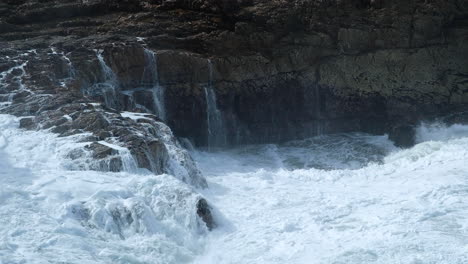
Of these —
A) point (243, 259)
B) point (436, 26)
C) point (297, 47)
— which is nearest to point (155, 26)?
point (297, 47)

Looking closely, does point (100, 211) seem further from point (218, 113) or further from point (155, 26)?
point (155, 26)

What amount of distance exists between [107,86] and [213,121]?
10.7ft

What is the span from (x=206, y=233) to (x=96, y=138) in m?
3.38

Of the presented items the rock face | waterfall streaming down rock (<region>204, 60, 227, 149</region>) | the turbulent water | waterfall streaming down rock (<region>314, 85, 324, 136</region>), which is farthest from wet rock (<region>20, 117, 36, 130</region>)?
waterfall streaming down rock (<region>314, 85, 324, 136</region>)

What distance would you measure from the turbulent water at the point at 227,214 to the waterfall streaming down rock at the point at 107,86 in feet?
10.6

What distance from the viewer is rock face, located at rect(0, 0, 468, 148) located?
1825cm

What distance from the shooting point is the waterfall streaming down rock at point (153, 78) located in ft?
58.1

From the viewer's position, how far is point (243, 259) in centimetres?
1037

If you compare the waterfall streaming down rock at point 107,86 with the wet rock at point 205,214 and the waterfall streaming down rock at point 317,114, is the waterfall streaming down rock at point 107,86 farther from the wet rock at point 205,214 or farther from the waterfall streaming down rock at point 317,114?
the wet rock at point 205,214

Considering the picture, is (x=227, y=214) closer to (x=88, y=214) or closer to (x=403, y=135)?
(x=88, y=214)

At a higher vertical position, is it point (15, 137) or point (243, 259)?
point (15, 137)

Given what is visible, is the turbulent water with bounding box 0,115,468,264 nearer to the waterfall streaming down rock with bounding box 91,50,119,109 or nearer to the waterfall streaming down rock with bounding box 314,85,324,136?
the waterfall streaming down rock with bounding box 91,50,119,109

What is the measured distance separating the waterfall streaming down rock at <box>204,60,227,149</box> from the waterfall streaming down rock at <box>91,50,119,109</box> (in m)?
2.67

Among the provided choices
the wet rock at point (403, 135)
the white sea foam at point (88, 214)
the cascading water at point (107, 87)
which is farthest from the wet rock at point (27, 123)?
the wet rock at point (403, 135)
